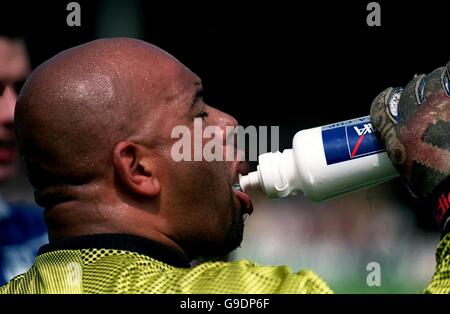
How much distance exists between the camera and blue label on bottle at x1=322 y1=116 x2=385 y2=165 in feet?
6.72

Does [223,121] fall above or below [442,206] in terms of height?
above

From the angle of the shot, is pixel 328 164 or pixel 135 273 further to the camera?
pixel 328 164

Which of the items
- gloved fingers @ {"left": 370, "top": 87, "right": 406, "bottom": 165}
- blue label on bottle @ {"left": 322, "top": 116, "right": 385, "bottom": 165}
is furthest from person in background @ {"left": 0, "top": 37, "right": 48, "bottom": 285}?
gloved fingers @ {"left": 370, "top": 87, "right": 406, "bottom": 165}

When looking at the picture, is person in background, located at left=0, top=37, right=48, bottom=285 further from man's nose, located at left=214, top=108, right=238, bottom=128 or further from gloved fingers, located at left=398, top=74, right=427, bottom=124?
gloved fingers, located at left=398, top=74, right=427, bottom=124

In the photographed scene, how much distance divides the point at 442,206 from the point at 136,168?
0.68 meters

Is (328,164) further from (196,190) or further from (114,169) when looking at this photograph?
(114,169)

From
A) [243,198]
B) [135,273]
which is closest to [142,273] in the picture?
[135,273]

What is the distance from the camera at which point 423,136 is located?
182 centimetres

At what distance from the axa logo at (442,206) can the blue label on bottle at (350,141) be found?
300mm

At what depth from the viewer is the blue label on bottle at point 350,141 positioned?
6.72 ft

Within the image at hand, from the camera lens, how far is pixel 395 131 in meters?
1.90

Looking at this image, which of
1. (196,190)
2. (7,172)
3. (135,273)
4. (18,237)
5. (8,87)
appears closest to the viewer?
(135,273)

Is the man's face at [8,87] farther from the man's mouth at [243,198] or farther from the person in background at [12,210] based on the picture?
the man's mouth at [243,198]

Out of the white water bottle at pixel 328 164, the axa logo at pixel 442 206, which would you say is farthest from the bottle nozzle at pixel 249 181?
the axa logo at pixel 442 206
